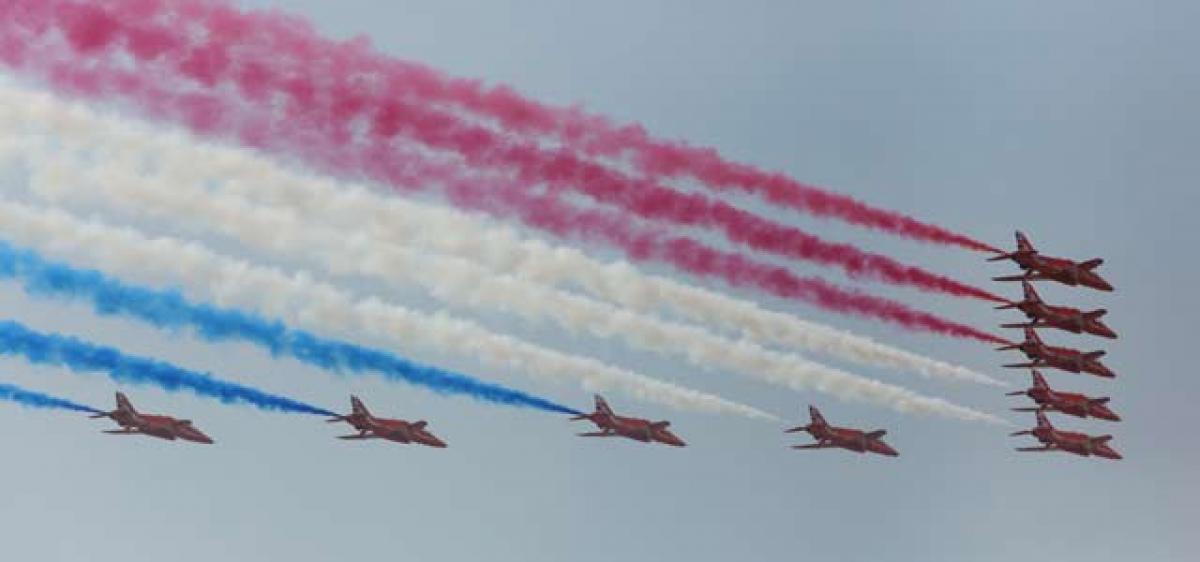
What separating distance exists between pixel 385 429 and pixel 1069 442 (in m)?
21.6

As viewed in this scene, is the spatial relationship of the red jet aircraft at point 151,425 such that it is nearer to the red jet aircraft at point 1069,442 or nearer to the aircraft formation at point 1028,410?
the aircraft formation at point 1028,410

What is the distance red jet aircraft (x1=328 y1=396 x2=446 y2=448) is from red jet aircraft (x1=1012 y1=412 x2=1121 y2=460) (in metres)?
19.0

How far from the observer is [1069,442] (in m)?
76.0

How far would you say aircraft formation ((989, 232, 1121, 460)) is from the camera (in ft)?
222

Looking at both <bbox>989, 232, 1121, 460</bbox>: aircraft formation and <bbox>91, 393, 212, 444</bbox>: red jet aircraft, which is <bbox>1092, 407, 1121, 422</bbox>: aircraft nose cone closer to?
<bbox>989, 232, 1121, 460</bbox>: aircraft formation

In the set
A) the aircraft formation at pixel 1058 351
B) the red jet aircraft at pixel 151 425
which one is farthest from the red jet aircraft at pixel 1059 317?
the red jet aircraft at pixel 151 425

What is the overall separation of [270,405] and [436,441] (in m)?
9.15

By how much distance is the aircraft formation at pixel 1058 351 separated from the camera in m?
67.8

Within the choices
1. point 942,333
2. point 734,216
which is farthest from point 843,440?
point 734,216

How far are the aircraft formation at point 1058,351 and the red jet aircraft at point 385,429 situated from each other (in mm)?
15231

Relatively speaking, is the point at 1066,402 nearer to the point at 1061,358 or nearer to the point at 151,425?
the point at 1061,358

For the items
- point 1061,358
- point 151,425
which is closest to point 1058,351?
point 1061,358

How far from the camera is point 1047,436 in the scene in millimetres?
75625

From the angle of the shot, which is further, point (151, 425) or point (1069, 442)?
point (1069, 442)
